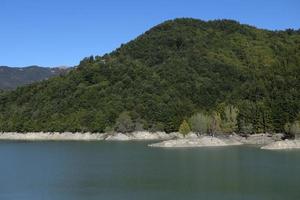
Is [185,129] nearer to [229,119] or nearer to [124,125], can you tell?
[229,119]

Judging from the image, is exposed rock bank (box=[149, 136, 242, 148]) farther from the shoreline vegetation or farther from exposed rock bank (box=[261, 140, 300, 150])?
exposed rock bank (box=[261, 140, 300, 150])

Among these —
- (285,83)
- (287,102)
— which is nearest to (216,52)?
(285,83)

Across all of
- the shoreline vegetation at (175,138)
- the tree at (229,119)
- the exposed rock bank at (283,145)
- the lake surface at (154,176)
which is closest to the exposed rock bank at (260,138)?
the shoreline vegetation at (175,138)

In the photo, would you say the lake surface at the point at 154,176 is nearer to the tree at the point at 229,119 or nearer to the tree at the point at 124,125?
the tree at the point at 229,119

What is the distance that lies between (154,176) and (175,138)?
6029cm

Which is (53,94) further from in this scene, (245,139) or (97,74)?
(245,139)

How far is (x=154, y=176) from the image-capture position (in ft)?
184

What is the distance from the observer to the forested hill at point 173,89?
12044 cm

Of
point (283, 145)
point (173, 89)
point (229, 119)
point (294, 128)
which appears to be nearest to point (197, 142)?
point (229, 119)

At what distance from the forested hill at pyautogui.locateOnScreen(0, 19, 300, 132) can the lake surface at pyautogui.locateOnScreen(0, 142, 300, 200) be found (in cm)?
3758

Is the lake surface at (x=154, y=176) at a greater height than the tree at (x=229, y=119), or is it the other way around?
the tree at (x=229, y=119)

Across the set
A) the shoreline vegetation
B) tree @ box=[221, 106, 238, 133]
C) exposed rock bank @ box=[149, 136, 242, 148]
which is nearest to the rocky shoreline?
the shoreline vegetation

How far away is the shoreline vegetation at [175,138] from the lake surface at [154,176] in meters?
12.1

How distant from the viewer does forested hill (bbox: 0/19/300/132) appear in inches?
4742
